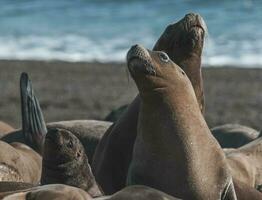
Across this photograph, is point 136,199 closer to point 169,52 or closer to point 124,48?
point 169,52

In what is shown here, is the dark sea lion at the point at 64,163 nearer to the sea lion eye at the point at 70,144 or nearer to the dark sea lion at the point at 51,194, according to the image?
the sea lion eye at the point at 70,144

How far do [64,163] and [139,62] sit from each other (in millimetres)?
758

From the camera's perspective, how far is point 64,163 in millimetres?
5934

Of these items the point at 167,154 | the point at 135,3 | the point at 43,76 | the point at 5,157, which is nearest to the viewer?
the point at 167,154

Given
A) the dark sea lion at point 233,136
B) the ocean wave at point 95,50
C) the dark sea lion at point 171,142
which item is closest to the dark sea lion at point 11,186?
the dark sea lion at point 171,142

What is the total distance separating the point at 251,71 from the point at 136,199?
13245 mm

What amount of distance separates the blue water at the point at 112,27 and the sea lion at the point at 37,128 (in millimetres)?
9352

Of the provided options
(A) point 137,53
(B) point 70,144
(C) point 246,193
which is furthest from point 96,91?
(A) point 137,53

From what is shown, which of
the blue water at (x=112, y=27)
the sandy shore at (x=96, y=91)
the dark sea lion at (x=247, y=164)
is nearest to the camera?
the dark sea lion at (x=247, y=164)

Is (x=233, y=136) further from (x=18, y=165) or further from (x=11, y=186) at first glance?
(x=11, y=186)

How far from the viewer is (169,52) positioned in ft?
23.5

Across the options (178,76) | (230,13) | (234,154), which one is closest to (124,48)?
(230,13)

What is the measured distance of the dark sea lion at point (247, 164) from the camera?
23.4ft

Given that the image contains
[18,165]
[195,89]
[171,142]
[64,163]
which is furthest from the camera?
[18,165]
